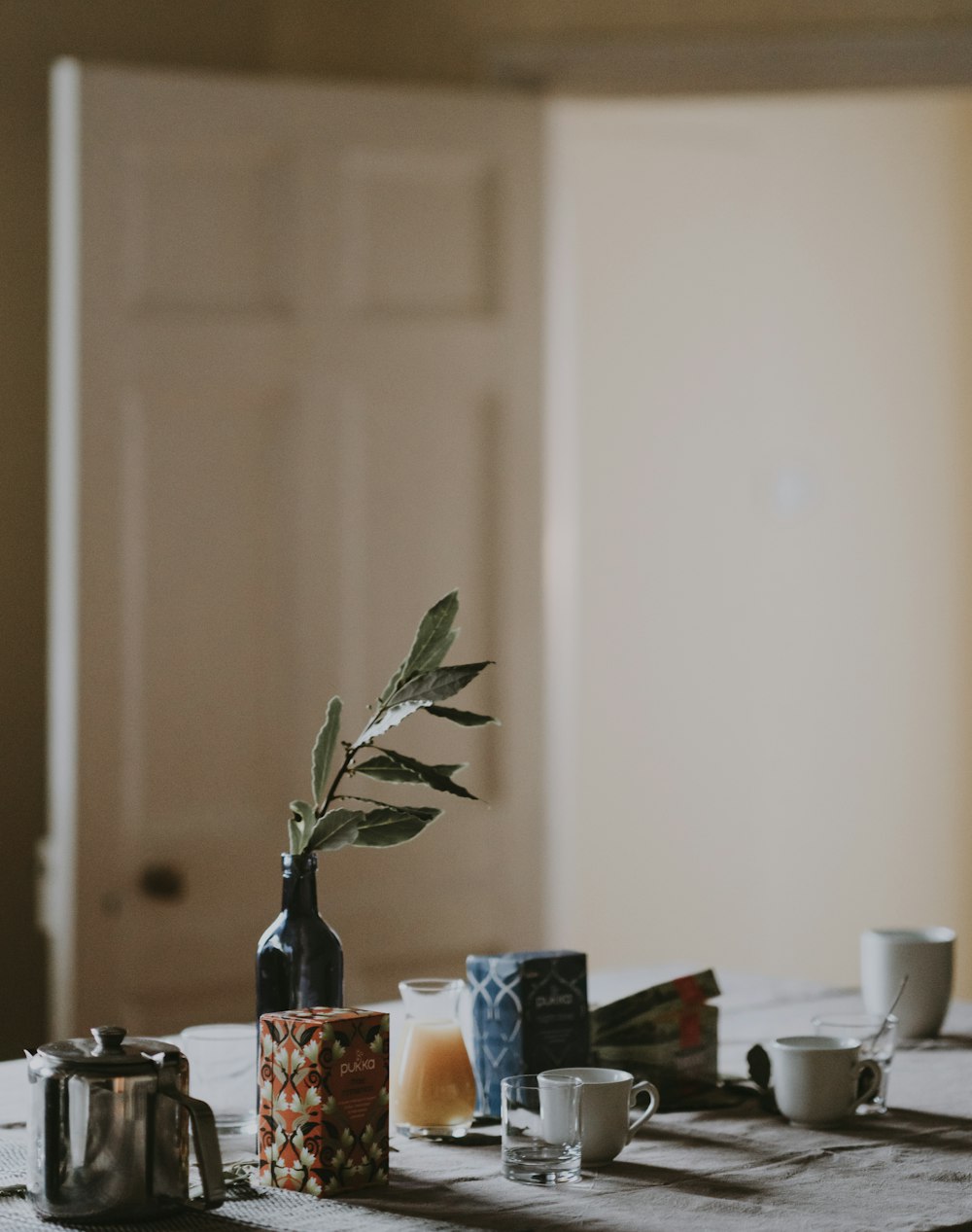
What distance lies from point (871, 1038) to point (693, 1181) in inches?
13.3

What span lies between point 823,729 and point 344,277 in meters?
2.12

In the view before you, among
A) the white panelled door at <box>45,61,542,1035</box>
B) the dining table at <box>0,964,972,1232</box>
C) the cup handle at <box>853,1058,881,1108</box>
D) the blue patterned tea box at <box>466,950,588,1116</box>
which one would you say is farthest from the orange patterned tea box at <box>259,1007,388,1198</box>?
the white panelled door at <box>45,61,542,1035</box>

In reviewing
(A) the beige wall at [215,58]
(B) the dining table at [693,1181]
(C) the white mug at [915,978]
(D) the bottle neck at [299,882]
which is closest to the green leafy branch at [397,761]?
(D) the bottle neck at [299,882]

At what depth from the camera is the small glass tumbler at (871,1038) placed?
1.62m

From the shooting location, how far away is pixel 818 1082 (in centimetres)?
156

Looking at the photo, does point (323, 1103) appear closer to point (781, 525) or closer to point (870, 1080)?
point (870, 1080)

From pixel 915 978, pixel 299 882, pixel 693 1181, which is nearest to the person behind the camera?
pixel 693 1181

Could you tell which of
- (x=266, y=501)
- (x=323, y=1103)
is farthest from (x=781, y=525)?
(x=323, y=1103)

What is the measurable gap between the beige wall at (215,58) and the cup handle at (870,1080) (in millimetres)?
1928

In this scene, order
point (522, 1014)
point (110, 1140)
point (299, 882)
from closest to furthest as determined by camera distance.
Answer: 1. point (110, 1140)
2. point (299, 882)
3. point (522, 1014)

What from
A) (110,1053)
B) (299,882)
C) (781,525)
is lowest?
(110,1053)

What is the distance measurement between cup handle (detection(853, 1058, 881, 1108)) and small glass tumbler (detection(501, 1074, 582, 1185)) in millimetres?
325

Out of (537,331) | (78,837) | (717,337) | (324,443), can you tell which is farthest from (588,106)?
(78,837)

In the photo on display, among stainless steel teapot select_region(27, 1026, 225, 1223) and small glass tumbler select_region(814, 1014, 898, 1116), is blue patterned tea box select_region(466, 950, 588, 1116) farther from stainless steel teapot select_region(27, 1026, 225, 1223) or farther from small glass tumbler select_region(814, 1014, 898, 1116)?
stainless steel teapot select_region(27, 1026, 225, 1223)
